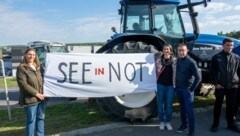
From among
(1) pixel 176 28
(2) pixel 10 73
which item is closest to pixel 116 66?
(1) pixel 176 28

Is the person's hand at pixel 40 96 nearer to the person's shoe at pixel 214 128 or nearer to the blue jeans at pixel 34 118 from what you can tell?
the blue jeans at pixel 34 118

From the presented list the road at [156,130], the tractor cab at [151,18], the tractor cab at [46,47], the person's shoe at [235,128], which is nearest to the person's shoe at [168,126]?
the road at [156,130]

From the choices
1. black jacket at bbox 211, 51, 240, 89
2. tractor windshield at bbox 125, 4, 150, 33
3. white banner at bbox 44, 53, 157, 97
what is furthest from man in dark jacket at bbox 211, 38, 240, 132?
tractor windshield at bbox 125, 4, 150, 33

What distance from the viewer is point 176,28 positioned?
8.59m

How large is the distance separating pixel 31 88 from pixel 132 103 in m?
2.47

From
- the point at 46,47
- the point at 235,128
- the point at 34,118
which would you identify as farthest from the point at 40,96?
the point at 46,47

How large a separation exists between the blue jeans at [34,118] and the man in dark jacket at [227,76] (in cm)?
329

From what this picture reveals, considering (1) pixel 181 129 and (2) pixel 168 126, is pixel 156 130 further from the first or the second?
(1) pixel 181 129

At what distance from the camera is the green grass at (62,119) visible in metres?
7.02

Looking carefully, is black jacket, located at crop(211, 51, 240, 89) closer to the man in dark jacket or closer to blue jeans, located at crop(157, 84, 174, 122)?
the man in dark jacket

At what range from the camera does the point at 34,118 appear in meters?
5.82

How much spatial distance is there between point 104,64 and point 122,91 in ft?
2.25

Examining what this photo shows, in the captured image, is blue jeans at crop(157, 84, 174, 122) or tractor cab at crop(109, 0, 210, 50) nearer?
blue jeans at crop(157, 84, 174, 122)

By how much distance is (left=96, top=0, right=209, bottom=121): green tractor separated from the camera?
7047 millimetres
